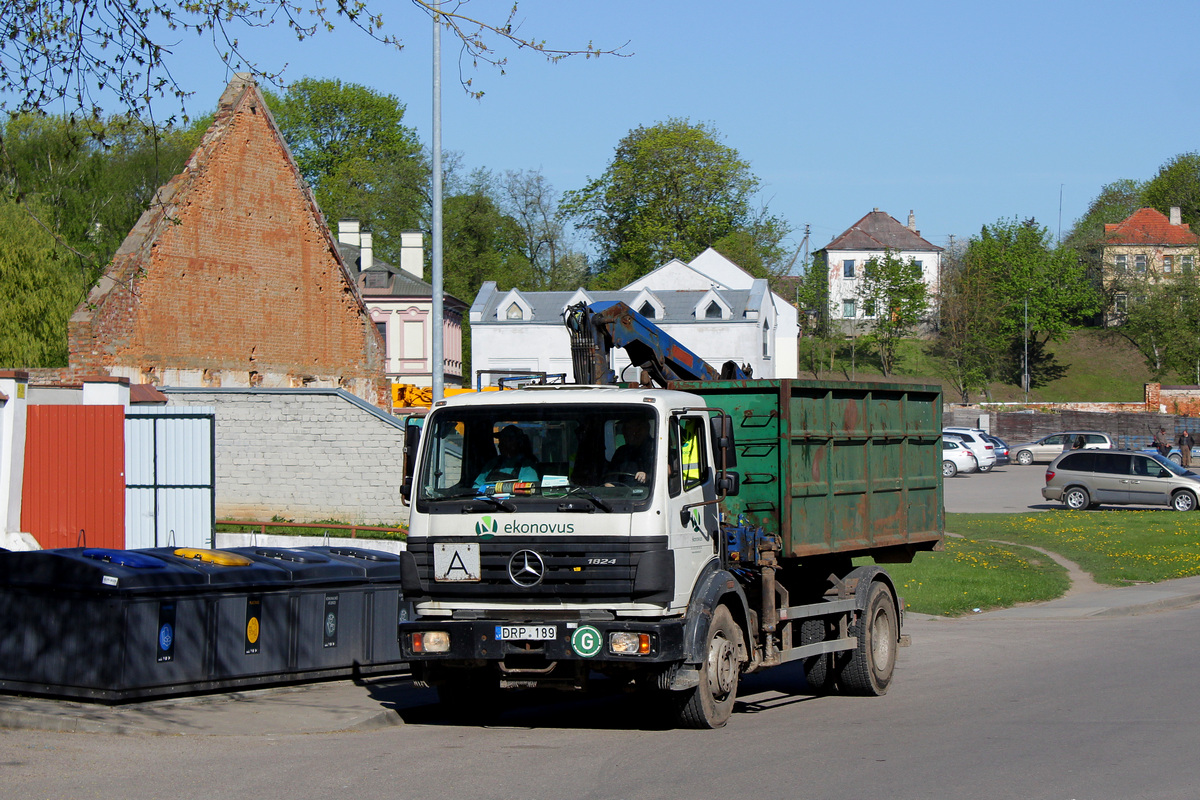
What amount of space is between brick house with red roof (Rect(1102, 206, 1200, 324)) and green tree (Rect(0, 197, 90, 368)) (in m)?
82.6

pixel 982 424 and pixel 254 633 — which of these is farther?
pixel 982 424

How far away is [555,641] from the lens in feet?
28.8

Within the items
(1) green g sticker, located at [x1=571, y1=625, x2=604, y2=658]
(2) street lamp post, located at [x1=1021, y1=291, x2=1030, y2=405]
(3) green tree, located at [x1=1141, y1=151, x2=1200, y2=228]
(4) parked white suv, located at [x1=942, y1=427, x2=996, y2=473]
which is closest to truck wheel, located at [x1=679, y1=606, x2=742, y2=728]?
(1) green g sticker, located at [x1=571, y1=625, x2=604, y2=658]

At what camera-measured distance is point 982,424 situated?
70.9 metres

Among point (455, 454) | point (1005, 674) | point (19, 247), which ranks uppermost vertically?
point (19, 247)

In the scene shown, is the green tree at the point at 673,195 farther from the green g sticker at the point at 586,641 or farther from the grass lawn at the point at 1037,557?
the green g sticker at the point at 586,641

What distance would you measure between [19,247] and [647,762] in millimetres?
38341

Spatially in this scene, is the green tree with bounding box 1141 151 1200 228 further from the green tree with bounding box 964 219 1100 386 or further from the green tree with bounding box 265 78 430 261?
the green tree with bounding box 265 78 430 261

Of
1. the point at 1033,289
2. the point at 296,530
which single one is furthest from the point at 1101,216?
the point at 296,530

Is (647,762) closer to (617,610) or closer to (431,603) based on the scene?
(617,610)

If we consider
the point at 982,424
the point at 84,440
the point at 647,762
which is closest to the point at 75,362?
the point at 84,440

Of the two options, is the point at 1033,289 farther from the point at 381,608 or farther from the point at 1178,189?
the point at 381,608

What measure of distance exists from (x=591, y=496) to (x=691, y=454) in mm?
962

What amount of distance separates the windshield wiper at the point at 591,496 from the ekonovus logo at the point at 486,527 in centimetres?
58
